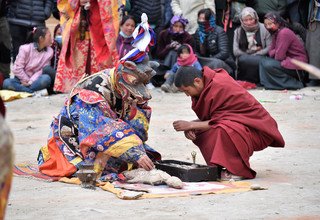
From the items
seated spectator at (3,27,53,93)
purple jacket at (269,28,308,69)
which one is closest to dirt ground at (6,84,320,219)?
purple jacket at (269,28,308,69)

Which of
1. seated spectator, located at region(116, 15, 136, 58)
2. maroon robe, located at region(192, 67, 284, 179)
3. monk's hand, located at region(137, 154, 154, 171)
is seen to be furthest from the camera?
seated spectator, located at region(116, 15, 136, 58)

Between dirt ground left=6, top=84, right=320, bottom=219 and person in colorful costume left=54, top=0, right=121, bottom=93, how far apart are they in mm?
1133

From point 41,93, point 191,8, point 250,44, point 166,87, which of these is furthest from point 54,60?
point 250,44

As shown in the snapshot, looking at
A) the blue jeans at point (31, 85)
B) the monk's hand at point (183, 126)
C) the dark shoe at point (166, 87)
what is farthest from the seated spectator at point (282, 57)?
the monk's hand at point (183, 126)

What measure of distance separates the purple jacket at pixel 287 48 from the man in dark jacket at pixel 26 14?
341 cm

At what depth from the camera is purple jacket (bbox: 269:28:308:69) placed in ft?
42.2

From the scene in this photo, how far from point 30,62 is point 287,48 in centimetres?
360

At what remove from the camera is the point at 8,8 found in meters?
13.9

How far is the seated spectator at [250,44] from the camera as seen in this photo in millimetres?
13273

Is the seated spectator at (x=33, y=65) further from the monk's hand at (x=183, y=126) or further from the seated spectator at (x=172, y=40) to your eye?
the monk's hand at (x=183, y=126)

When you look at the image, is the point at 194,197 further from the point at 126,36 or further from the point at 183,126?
the point at 126,36

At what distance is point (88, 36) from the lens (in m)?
10.9

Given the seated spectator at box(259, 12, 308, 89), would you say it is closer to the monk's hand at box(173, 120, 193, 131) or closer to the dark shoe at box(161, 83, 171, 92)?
the dark shoe at box(161, 83, 171, 92)

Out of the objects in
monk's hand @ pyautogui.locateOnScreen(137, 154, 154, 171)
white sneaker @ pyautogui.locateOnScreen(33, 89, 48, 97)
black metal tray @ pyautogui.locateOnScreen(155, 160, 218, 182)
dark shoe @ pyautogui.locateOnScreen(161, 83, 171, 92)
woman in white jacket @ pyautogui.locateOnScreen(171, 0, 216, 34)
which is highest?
monk's hand @ pyautogui.locateOnScreen(137, 154, 154, 171)
